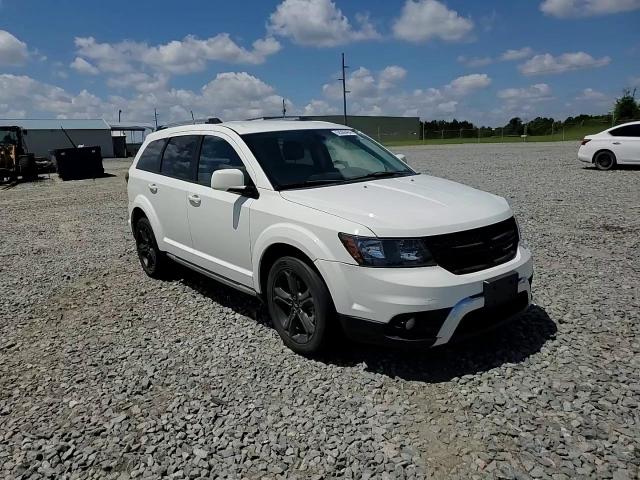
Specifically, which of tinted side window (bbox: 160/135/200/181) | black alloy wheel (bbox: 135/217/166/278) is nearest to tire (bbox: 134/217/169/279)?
black alloy wheel (bbox: 135/217/166/278)

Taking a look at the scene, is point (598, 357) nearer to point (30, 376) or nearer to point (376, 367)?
point (376, 367)

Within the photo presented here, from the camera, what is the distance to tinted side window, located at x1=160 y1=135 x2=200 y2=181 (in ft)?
17.3

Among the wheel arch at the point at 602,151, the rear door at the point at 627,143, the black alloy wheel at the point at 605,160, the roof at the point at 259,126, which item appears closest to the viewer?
the roof at the point at 259,126

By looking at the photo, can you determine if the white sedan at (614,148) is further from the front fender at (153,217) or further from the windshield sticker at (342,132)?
the front fender at (153,217)

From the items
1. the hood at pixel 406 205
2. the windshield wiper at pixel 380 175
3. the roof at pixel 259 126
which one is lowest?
the hood at pixel 406 205

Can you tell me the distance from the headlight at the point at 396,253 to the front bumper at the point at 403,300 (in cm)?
4

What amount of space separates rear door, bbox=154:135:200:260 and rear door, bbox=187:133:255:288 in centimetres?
15

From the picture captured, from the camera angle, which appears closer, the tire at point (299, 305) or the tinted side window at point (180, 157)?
the tire at point (299, 305)

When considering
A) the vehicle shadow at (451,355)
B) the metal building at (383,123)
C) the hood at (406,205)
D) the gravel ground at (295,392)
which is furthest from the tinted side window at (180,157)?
the metal building at (383,123)

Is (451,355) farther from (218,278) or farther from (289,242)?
(218,278)

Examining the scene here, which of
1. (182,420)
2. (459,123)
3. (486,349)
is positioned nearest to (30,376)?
(182,420)

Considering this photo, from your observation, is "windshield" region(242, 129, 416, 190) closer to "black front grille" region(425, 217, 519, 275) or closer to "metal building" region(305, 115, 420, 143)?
"black front grille" region(425, 217, 519, 275)

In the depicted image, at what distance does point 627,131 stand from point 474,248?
15.5 m

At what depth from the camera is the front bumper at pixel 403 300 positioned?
331 cm
